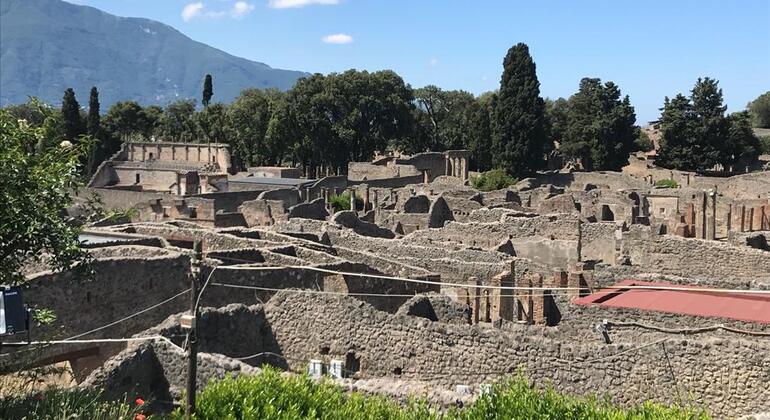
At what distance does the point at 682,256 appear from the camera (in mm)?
20328

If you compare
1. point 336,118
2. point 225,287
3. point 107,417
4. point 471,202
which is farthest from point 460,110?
point 107,417

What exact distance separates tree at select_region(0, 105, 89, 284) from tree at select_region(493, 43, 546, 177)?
5344 cm

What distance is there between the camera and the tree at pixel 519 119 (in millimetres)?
62344

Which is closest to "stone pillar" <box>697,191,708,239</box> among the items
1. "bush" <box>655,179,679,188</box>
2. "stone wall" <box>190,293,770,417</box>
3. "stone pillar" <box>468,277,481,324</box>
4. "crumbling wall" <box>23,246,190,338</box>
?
"stone pillar" <box>468,277,481,324</box>

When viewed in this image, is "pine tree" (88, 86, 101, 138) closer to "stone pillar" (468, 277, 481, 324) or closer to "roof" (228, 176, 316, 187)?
"roof" (228, 176, 316, 187)

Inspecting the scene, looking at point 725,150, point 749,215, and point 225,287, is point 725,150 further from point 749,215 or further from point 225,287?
point 225,287

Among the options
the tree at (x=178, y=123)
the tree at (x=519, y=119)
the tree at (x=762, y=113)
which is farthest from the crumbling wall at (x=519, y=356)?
the tree at (x=762, y=113)

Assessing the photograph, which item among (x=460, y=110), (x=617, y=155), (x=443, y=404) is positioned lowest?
(x=443, y=404)

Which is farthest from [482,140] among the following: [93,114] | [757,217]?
[757,217]

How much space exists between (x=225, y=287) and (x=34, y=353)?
427 centimetres

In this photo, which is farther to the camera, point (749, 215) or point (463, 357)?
point (749, 215)

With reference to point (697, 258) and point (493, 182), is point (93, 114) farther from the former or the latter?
point (697, 258)

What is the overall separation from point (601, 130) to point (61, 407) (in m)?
61.6

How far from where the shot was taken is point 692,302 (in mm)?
13898
